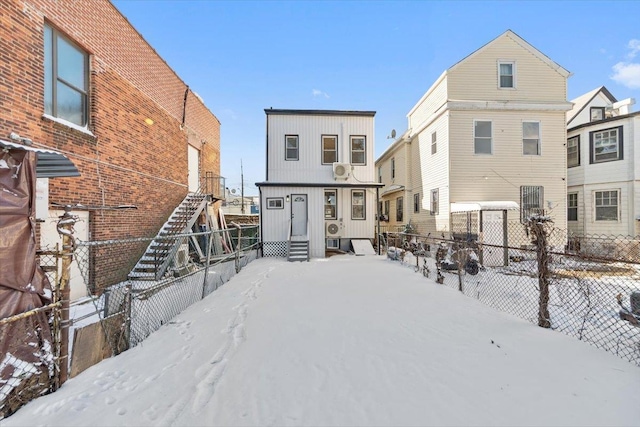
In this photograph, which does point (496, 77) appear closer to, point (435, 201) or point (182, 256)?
point (435, 201)

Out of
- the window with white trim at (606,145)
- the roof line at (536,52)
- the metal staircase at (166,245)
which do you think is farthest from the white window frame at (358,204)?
the window with white trim at (606,145)

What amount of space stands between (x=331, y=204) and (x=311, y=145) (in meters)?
2.90

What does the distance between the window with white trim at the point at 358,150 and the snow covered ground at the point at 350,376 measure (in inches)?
376

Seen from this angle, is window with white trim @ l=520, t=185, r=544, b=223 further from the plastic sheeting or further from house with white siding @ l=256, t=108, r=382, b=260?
the plastic sheeting

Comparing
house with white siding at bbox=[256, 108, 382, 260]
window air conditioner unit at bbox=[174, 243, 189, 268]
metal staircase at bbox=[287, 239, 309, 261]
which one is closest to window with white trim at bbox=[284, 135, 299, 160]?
house with white siding at bbox=[256, 108, 382, 260]

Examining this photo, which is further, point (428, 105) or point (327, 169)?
point (428, 105)

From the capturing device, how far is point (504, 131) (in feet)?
41.5

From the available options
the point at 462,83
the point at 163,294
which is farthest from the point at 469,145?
the point at 163,294

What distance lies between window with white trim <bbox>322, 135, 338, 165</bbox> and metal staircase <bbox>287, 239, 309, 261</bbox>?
407 cm

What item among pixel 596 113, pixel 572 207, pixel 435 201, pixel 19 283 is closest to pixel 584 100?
pixel 596 113

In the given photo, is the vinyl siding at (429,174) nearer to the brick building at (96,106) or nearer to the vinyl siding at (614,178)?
the vinyl siding at (614,178)

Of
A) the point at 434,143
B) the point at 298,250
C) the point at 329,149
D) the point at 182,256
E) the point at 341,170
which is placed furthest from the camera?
the point at 434,143

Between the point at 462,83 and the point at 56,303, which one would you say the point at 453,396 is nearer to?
the point at 56,303

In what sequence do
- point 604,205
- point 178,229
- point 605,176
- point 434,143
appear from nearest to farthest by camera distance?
point 178,229, point 605,176, point 604,205, point 434,143
